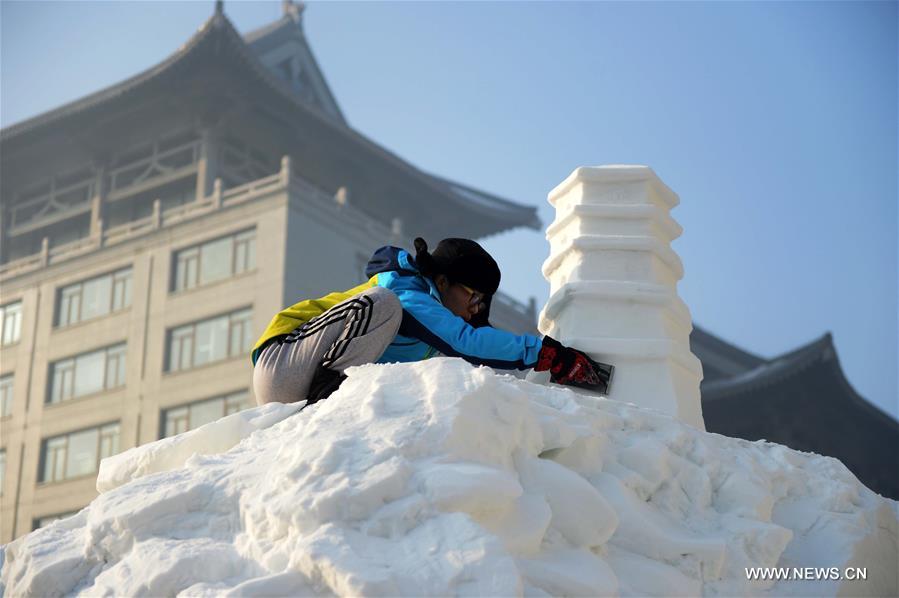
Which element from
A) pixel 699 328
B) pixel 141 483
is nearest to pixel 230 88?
pixel 699 328

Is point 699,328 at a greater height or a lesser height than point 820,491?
greater

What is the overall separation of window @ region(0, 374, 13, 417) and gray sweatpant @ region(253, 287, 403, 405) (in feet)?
59.6

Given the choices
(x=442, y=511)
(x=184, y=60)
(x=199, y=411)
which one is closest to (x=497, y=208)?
(x=184, y=60)

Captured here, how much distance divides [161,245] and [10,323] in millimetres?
3365

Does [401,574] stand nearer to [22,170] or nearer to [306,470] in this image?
[306,470]

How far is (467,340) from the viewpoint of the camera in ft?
10.2

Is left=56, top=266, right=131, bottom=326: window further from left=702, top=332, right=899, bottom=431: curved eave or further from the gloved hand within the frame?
the gloved hand

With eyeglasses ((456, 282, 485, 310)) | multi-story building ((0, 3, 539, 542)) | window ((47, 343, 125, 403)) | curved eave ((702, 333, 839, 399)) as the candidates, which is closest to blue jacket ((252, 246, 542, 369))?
eyeglasses ((456, 282, 485, 310))

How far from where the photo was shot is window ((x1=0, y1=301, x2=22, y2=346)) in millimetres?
20547

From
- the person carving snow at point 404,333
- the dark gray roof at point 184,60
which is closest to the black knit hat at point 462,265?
the person carving snow at point 404,333

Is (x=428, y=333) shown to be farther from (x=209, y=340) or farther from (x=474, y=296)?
(x=209, y=340)

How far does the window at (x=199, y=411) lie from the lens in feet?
58.9

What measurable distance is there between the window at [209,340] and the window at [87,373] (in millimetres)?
1014

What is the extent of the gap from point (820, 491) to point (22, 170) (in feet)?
70.2
